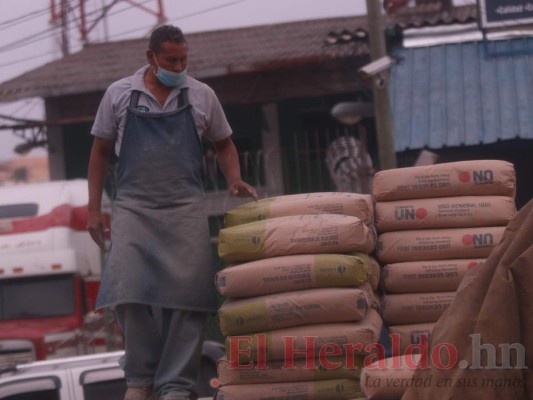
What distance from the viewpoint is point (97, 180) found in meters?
Result: 4.36

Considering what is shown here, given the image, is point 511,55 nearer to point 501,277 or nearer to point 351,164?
point 351,164

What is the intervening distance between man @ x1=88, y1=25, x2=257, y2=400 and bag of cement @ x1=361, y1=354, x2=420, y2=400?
0.87 m

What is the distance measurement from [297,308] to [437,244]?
719mm

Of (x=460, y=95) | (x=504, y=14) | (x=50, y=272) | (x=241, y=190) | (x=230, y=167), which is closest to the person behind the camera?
(x=241, y=190)

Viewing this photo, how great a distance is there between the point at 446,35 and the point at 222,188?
5205mm

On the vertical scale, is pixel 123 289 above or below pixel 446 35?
below

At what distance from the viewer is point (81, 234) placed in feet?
44.6

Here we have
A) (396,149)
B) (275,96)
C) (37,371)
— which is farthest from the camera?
(275,96)

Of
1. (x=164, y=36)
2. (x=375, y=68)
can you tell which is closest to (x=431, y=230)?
(x=164, y=36)

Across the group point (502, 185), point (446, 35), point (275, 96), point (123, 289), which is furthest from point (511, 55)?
point (123, 289)

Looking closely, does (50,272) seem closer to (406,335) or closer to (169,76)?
(169,76)

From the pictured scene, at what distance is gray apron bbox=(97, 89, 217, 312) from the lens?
4105 millimetres

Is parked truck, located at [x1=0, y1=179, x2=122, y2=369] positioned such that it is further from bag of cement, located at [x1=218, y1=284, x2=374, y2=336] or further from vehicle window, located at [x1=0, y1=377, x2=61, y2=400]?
bag of cement, located at [x1=218, y1=284, x2=374, y2=336]

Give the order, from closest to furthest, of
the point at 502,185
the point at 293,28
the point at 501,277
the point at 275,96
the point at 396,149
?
the point at 501,277 → the point at 502,185 → the point at 396,149 → the point at 275,96 → the point at 293,28
